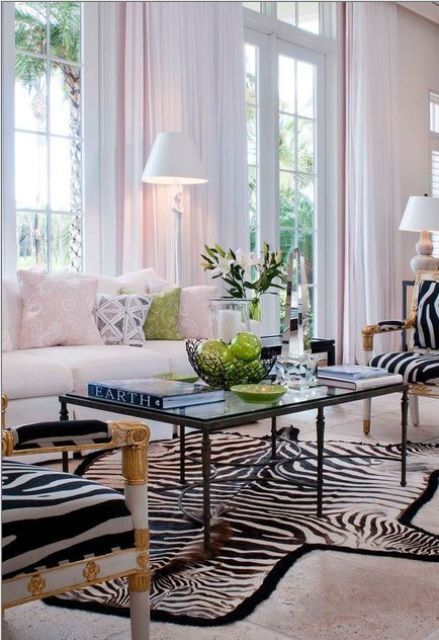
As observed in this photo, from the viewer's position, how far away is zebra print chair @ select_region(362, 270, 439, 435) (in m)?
3.93

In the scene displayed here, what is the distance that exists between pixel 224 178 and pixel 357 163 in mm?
1716

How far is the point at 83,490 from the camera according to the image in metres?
1.58

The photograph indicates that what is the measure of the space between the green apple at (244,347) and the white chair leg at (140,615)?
124 cm

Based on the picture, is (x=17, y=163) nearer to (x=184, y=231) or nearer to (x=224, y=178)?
(x=184, y=231)

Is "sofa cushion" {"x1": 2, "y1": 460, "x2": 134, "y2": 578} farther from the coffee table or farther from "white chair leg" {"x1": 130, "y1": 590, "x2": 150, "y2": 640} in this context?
the coffee table

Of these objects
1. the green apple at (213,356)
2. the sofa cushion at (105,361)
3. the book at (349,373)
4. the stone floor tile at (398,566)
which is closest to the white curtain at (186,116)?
the sofa cushion at (105,361)

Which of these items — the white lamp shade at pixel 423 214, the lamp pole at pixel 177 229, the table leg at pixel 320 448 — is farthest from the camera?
the white lamp shade at pixel 423 214

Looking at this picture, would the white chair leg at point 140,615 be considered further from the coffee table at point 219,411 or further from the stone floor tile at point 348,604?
the coffee table at point 219,411

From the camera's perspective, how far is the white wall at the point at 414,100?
7621 mm

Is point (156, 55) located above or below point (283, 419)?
above

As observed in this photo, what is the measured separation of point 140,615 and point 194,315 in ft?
10.2

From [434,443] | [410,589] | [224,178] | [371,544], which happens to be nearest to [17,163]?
[224,178]

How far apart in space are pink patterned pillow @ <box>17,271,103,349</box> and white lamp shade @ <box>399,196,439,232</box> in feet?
9.51

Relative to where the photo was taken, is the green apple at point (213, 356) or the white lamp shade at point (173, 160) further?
the white lamp shade at point (173, 160)
